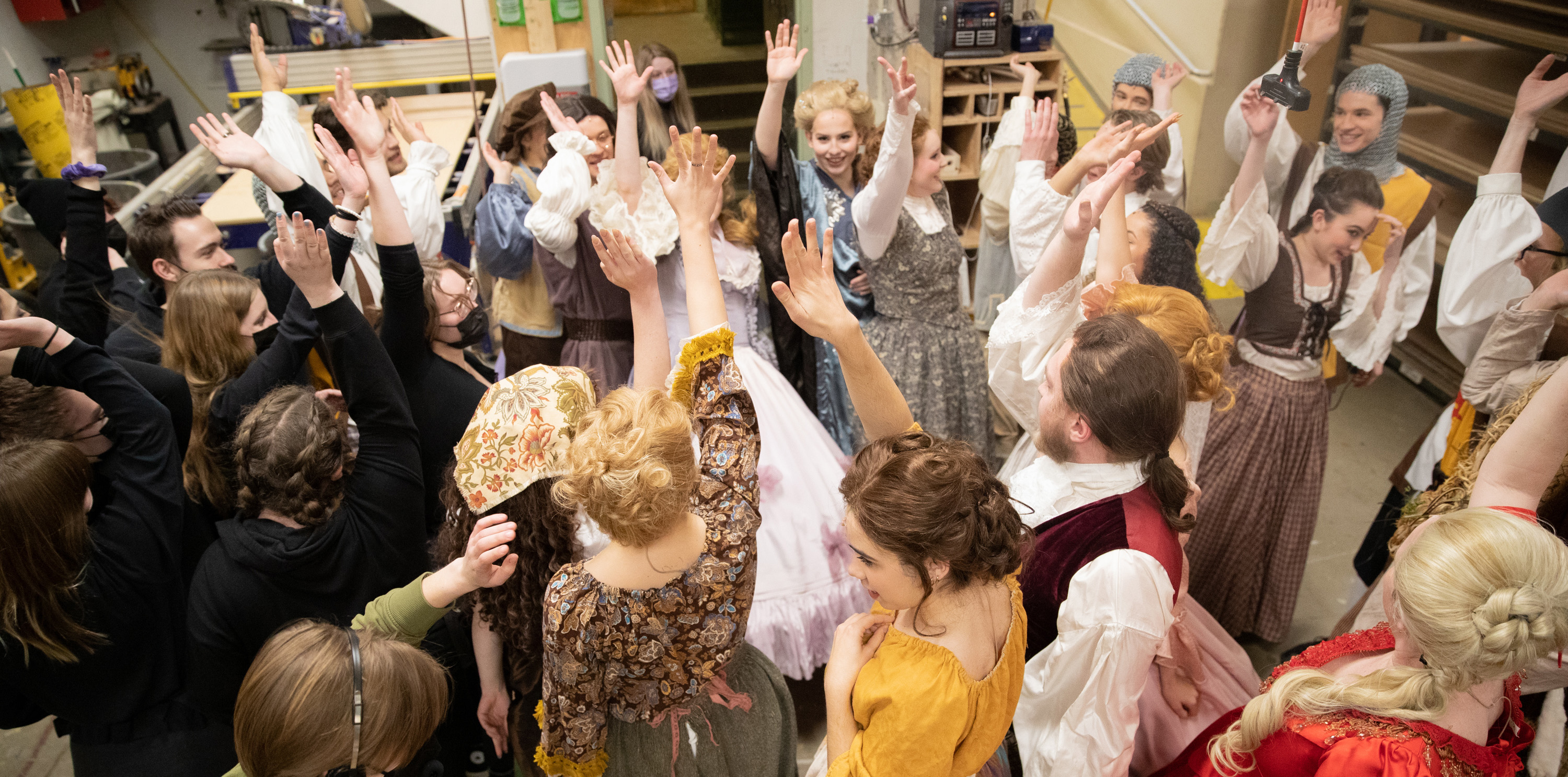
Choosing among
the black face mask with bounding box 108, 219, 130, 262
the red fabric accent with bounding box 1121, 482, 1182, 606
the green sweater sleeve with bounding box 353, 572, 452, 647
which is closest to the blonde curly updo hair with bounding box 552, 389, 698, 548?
the green sweater sleeve with bounding box 353, 572, 452, 647

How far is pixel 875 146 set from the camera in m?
2.86

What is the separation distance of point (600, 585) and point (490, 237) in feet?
5.47

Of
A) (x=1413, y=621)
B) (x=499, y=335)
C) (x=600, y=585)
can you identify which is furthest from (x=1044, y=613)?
(x=499, y=335)

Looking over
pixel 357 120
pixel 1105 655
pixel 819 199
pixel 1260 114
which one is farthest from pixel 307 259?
pixel 1260 114

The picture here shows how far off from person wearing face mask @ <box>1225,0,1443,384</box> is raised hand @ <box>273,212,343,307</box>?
7.91 ft

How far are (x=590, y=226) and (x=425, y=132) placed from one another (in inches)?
83.0

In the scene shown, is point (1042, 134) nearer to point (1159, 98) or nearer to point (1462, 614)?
point (1159, 98)

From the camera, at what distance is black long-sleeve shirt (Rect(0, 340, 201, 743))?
5.26 ft

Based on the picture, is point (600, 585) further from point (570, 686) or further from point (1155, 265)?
point (1155, 265)

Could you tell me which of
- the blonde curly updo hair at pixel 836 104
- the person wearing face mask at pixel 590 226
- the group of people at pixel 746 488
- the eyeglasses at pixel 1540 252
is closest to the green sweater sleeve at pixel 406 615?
the group of people at pixel 746 488

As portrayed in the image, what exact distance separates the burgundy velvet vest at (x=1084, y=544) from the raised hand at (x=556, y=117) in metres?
1.84

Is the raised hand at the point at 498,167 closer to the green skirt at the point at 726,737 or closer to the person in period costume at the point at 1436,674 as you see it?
the green skirt at the point at 726,737

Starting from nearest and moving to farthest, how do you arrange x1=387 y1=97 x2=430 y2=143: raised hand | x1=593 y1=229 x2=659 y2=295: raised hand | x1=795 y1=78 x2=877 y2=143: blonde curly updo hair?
x1=593 y1=229 x2=659 y2=295: raised hand < x1=387 y1=97 x2=430 y2=143: raised hand < x1=795 y1=78 x2=877 y2=143: blonde curly updo hair

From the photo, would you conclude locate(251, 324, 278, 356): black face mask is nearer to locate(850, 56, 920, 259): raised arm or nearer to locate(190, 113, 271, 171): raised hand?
locate(190, 113, 271, 171): raised hand
